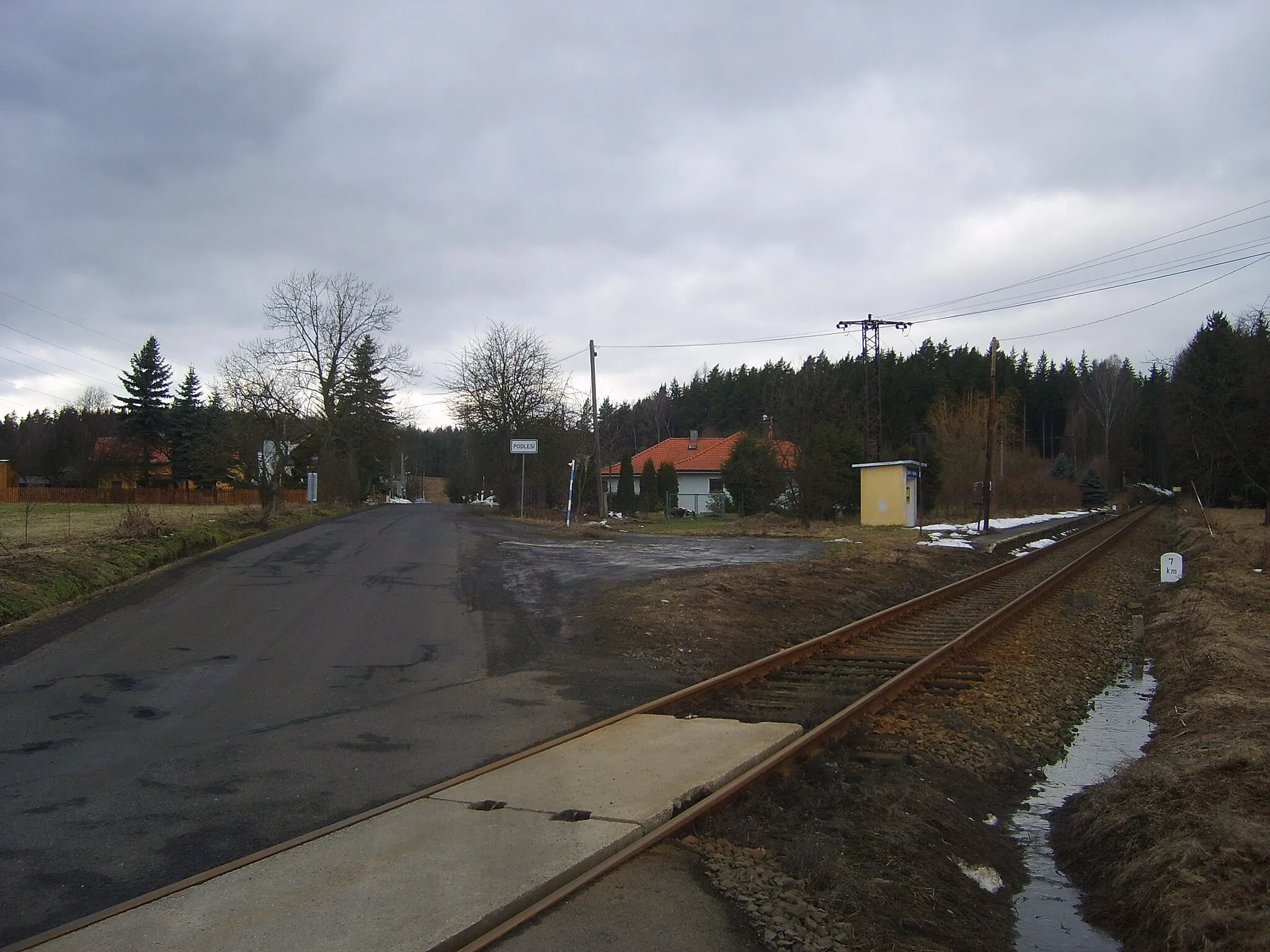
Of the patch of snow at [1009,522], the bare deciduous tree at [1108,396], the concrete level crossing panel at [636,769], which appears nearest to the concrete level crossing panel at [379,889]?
the concrete level crossing panel at [636,769]

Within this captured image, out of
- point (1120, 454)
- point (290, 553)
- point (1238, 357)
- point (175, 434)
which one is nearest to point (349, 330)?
point (175, 434)

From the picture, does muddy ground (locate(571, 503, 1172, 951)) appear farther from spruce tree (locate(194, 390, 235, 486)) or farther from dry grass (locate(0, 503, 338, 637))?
spruce tree (locate(194, 390, 235, 486))

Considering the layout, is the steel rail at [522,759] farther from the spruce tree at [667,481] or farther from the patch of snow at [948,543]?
the spruce tree at [667,481]

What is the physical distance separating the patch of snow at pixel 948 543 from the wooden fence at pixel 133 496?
33189mm

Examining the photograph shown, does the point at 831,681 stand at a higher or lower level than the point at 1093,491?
lower

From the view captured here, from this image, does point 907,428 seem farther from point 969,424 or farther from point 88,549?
point 88,549

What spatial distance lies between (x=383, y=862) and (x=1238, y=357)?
68.2 meters

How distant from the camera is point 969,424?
192 ft

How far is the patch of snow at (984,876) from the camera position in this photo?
5.26 metres

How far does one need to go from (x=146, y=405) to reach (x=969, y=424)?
53096mm

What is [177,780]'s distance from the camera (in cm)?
587

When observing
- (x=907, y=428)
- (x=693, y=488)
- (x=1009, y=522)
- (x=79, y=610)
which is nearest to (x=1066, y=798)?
(x=79, y=610)

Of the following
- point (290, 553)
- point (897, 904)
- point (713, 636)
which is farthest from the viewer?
point (290, 553)

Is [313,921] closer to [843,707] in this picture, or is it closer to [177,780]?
[177,780]
